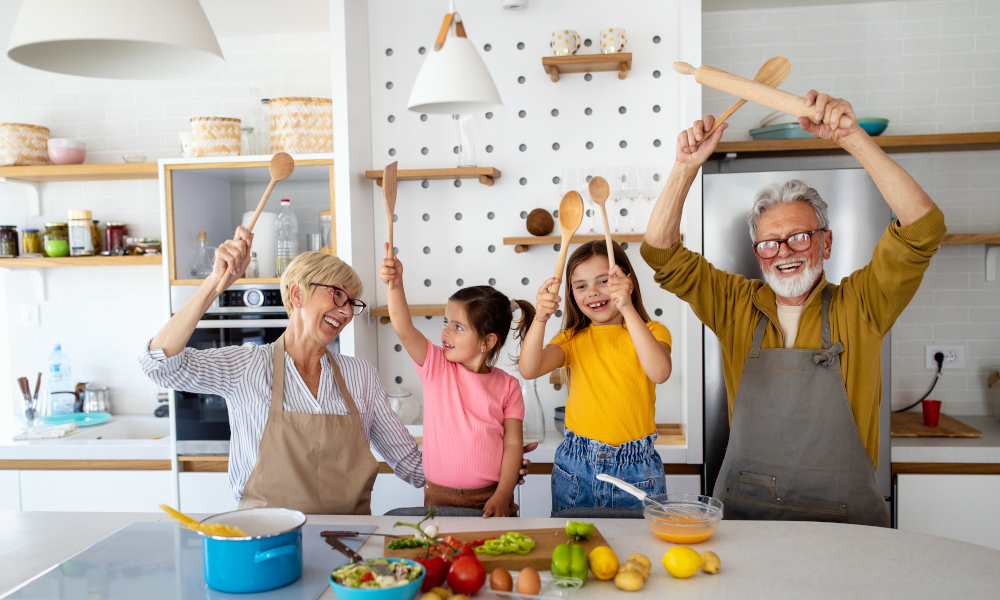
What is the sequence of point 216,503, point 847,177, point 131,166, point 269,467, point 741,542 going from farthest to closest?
1. point 131,166
2. point 216,503
3. point 847,177
4. point 269,467
5. point 741,542

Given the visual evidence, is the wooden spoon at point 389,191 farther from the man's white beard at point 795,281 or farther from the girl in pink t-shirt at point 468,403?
the man's white beard at point 795,281

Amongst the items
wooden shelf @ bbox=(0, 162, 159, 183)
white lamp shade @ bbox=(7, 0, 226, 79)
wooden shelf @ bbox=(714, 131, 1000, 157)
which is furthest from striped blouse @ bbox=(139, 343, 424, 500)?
wooden shelf @ bbox=(714, 131, 1000, 157)

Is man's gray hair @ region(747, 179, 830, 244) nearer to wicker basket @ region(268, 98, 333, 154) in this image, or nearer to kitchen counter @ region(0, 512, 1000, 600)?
kitchen counter @ region(0, 512, 1000, 600)

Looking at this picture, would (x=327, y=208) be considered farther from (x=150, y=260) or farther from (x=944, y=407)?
(x=944, y=407)

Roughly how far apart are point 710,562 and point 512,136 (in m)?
2.06

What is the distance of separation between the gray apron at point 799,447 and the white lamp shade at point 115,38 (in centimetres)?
134

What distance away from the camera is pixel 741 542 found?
120 centimetres

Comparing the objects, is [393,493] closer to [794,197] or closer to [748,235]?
[748,235]

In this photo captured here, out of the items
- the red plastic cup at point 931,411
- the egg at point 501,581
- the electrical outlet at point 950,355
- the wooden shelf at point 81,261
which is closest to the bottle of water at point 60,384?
the wooden shelf at point 81,261

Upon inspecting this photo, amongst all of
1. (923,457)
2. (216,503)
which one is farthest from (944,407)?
(216,503)

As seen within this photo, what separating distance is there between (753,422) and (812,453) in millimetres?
141

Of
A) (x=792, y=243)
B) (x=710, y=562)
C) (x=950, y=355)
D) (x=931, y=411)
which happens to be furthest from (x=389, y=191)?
(x=950, y=355)

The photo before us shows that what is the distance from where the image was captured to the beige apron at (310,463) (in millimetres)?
1443

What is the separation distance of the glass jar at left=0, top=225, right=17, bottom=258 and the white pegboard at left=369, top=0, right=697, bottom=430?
1.68 m
